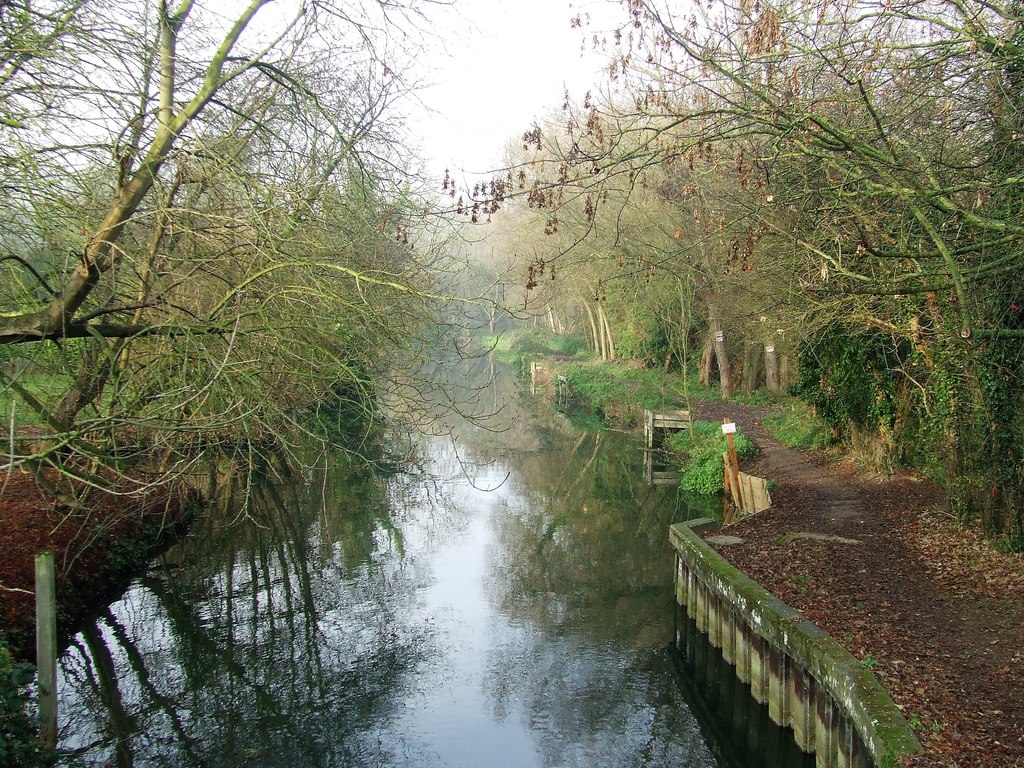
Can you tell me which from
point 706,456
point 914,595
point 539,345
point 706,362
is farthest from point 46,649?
point 539,345

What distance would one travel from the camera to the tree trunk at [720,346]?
25.4 m

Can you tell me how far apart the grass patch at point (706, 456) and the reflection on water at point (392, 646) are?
1208 mm

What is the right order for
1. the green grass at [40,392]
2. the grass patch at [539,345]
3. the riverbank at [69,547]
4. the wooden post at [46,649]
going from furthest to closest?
the grass patch at [539,345] → the riverbank at [69,547] → the green grass at [40,392] → the wooden post at [46,649]

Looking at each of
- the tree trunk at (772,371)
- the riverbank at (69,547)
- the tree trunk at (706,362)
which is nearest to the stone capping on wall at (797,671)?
the riverbank at (69,547)

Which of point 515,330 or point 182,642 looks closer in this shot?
point 182,642

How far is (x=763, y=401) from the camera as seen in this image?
84.4 ft

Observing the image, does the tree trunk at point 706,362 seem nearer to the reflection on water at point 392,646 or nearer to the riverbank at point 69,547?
the reflection on water at point 392,646

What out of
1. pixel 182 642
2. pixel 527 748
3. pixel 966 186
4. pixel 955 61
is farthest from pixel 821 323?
pixel 182 642

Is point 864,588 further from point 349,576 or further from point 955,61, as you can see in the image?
point 349,576

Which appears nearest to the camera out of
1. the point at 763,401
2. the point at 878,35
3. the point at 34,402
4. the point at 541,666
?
the point at 34,402

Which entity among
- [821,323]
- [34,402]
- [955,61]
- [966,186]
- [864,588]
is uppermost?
[955,61]

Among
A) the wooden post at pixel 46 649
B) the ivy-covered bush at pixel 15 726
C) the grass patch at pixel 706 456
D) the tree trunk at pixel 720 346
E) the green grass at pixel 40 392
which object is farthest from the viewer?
the tree trunk at pixel 720 346

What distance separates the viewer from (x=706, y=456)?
61.7ft

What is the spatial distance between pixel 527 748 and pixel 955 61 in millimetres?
8133
